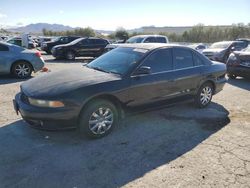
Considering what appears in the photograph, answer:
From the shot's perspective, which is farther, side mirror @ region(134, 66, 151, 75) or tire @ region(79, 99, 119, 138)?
side mirror @ region(134, 66, 151, 75)

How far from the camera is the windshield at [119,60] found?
526cm

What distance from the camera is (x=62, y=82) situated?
15.6 feet

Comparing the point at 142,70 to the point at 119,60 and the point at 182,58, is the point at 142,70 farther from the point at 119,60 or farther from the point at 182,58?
the point at 182,58

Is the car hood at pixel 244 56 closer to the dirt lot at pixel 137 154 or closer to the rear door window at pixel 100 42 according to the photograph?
the dirt lot at pixel 137 154

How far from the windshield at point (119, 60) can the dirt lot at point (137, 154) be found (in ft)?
3.72

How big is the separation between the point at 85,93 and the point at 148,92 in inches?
54.2

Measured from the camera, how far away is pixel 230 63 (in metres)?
10.9

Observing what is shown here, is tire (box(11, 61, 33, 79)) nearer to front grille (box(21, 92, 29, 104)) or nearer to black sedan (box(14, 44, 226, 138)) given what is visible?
black sedan (box(14, 44, 226, 138))

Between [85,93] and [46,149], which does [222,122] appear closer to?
[85,93]

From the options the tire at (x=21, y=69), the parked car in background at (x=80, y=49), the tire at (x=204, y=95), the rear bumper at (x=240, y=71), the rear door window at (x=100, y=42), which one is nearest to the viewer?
the tire at (x=204, y=95)

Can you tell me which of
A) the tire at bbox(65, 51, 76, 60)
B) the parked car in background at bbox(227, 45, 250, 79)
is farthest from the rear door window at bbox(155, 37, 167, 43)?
the parked car in background at bbox(227, 45, 250, 79)

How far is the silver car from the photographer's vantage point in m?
Result: 9.74

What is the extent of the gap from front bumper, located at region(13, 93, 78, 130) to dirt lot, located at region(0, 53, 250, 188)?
1.16ft

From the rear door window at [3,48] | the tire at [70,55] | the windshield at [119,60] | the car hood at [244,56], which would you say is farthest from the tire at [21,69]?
the tire at [70,55]
